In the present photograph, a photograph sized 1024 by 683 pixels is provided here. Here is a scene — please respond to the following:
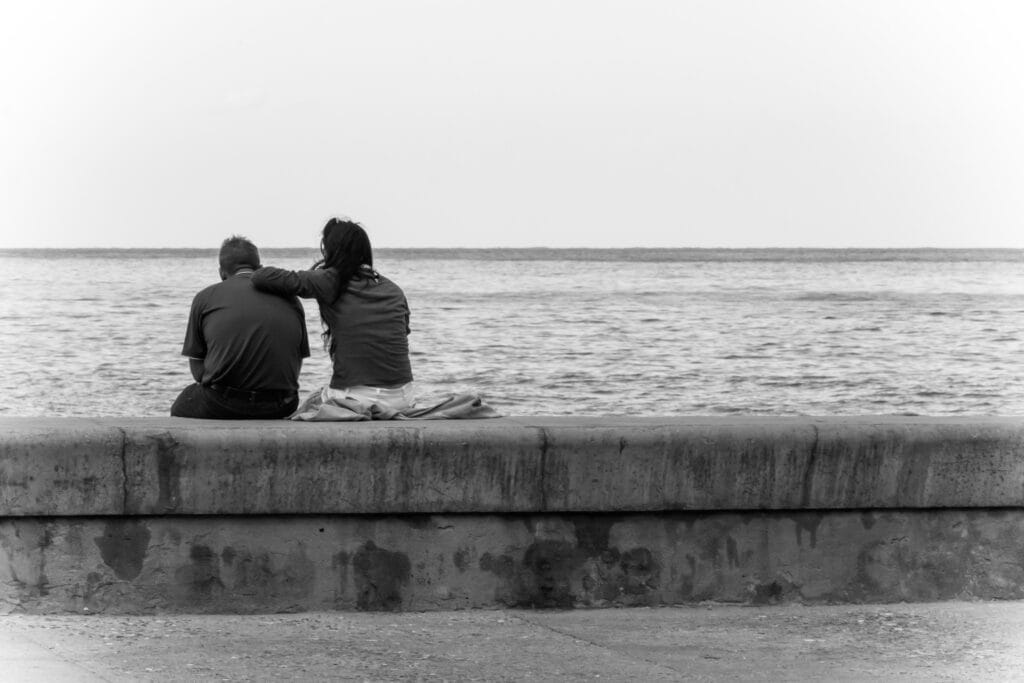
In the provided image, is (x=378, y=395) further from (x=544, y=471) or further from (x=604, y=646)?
(x=604, y=646)

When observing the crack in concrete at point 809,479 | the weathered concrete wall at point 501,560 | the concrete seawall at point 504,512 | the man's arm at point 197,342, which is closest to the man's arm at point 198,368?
the man's arm at point 197,342

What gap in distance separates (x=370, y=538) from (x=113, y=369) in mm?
22908

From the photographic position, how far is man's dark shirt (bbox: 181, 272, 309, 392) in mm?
6086

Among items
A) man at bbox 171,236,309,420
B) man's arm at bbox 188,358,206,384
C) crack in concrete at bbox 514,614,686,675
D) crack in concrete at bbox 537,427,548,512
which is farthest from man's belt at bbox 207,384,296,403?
crack in concrete at bbox 514,614,686,675

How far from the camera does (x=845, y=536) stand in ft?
18.4

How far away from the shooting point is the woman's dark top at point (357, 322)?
6070 mm

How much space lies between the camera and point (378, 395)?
6.05m

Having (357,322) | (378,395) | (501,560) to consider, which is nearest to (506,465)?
(501,560)

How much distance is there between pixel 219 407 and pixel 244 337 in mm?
318

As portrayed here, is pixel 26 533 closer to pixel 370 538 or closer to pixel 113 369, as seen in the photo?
pixel 370 538

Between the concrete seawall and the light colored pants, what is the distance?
1.80 feet

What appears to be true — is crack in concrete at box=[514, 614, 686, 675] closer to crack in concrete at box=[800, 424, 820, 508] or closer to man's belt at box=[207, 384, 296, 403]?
crack in concrete at box=[800, 424, 820, 508]

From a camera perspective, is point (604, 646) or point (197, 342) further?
point (197, 342)

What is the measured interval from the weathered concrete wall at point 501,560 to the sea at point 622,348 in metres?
7.01
